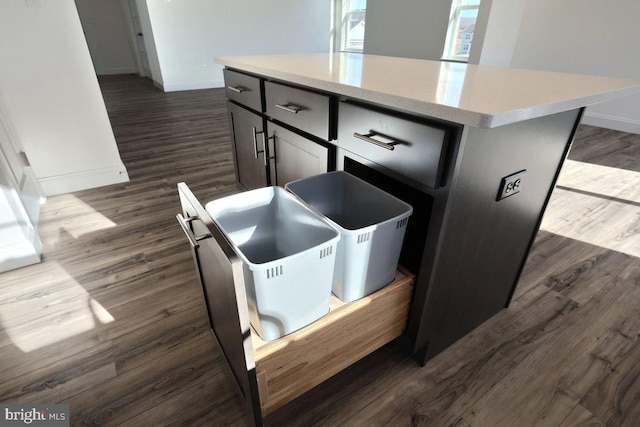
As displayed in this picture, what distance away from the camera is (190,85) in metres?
6.12

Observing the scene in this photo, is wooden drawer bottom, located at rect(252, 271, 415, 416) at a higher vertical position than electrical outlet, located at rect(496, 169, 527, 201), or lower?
lower

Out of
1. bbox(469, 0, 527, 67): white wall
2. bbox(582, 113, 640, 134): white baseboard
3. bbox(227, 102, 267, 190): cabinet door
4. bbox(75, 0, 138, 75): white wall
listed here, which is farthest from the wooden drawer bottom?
bbox(75, 0, 138, 75): white wall

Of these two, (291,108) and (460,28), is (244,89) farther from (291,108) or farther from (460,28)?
(460,28)

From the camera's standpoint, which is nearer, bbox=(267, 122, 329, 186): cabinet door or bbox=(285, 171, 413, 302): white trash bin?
bbox=(285, 171, 413, 302): white trash bin

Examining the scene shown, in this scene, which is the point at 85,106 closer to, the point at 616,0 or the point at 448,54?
the point at 448,54

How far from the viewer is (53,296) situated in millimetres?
1405

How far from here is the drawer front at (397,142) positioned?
750mm

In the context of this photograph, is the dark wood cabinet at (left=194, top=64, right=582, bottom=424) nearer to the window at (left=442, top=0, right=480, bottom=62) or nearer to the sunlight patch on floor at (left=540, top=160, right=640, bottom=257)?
the sunlight patch on floor at (left=540, top=160, right=640, bottom=257)

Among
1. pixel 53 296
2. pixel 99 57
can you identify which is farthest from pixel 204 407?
pixel 99 57

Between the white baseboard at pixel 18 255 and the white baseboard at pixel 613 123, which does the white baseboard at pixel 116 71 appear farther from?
the white baseboard at pixel 613 123

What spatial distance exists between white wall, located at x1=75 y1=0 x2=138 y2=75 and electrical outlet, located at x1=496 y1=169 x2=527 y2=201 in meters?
8.70

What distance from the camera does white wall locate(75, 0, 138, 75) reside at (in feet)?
23.0

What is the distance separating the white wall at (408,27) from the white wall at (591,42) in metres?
1.02

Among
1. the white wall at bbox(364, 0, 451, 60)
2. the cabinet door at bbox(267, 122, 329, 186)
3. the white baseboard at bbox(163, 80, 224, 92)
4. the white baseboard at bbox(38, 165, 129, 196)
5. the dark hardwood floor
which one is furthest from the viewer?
the white baseboard at bbox(163, 80, 224, 92)
